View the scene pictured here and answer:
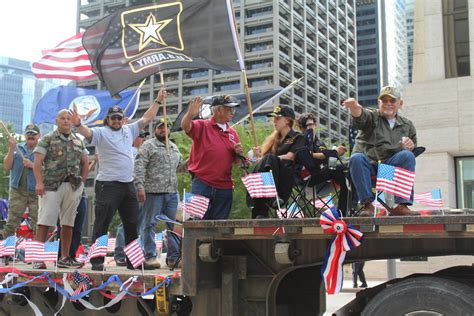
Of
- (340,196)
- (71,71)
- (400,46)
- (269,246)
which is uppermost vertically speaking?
(400,46)

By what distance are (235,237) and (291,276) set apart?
925 mm

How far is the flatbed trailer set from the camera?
13.1 ft

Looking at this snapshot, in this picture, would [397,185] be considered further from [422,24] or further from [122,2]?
[122,2]

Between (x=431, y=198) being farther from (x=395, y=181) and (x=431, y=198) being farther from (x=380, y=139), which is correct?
(x=395, y=181)

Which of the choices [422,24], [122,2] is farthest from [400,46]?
[422,24]

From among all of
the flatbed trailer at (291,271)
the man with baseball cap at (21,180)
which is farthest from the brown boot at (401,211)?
the man with baseball cap at (21,180)

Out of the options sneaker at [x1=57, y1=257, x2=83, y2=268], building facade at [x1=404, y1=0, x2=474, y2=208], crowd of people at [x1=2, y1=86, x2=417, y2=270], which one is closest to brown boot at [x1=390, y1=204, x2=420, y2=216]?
crowd of people at [x1=2, y1=86, x2=417, y2=270]

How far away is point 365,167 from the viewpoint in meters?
5.04

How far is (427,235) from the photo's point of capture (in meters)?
4.00

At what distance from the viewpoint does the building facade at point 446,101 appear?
60.8ft

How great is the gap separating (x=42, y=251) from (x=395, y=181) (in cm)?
381

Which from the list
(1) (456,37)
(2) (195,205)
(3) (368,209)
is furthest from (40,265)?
(1) (456,37)

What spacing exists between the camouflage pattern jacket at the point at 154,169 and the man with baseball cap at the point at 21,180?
2.12 metres

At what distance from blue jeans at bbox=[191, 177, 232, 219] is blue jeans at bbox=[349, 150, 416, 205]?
1527 mm
